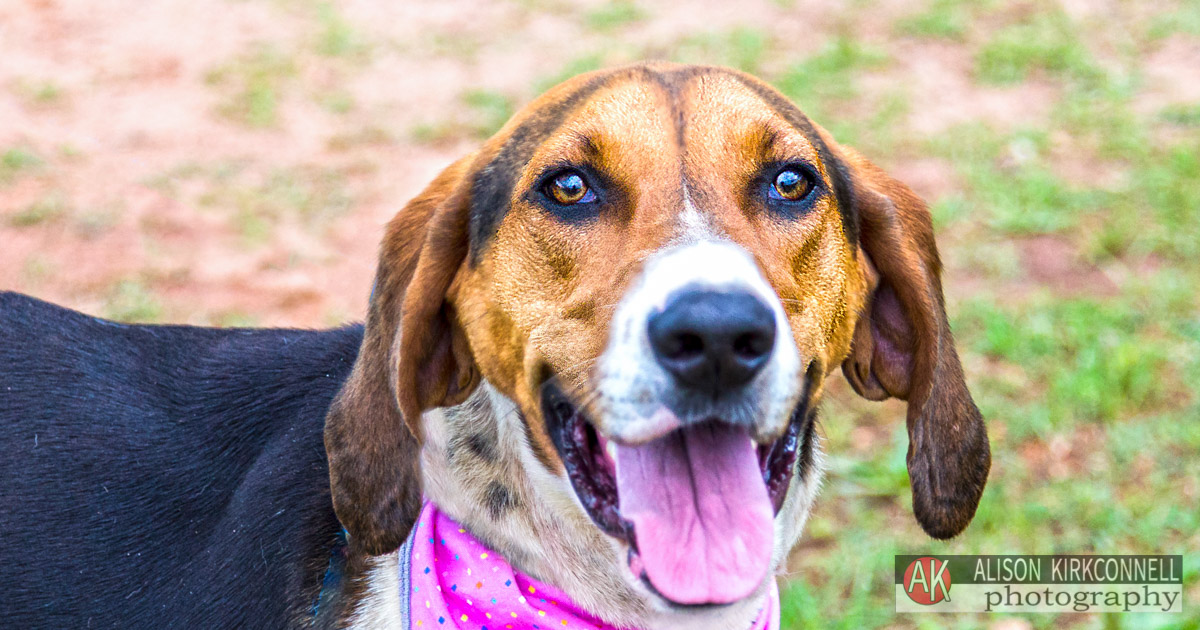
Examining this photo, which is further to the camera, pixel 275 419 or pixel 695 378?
pixel 275 419

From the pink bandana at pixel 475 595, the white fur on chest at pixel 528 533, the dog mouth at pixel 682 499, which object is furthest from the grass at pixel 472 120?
the dog mouth at pixel 682 499

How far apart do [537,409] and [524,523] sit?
1.04 feet

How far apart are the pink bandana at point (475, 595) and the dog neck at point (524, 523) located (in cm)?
3

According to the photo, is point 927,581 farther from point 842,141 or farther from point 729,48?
point 729,48

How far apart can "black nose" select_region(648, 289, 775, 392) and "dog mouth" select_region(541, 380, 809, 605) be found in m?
0.21

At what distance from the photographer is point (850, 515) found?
4750mm

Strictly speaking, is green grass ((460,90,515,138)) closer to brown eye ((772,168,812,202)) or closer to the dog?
the dog

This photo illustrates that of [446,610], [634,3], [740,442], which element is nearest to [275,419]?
[446,610]

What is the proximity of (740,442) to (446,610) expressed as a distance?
0.79 m

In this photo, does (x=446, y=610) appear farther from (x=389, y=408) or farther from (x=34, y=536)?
(x=34, y=536)

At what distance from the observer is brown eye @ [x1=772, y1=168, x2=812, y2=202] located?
275 cm

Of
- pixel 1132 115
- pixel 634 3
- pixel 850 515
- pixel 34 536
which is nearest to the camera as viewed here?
pixel 34 536

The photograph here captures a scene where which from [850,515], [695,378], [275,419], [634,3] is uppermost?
[695,378]

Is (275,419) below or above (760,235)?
below
